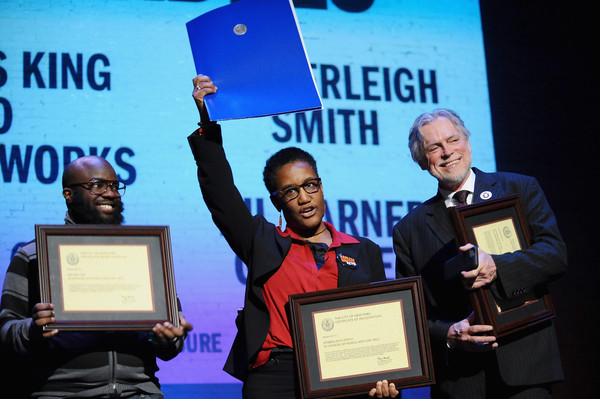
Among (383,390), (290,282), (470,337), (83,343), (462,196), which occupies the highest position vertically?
(462,196)

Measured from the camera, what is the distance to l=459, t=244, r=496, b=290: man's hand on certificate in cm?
237

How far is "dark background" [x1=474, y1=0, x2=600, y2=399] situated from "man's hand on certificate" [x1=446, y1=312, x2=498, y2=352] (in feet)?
6.93

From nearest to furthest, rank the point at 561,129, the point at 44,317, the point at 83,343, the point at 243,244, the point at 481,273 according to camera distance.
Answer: the point at 44,317 → the point at 481,273 → the point at 83,343 → the point at 243,244 → the point at 561,129

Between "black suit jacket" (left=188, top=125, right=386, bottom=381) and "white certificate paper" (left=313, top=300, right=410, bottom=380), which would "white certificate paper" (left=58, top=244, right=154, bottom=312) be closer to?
"black suit jacket" (left=188, top=125, right=386, bottom=381)

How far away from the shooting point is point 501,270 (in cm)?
239

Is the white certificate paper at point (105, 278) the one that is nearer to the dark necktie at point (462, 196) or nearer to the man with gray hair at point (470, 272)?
the man with gray hair at point (470, 272)

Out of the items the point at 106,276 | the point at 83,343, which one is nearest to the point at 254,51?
the point at 106,276

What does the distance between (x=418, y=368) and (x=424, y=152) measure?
850 mm

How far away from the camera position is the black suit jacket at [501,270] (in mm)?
2438

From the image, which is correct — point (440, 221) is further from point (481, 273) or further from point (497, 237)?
point (481, 273)

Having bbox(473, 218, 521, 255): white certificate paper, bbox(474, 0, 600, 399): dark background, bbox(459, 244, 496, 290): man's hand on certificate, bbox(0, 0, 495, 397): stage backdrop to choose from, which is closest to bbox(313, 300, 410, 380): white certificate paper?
bbox(459, 244, 496, 290): man's hand on certificate

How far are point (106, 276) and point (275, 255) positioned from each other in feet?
1.81

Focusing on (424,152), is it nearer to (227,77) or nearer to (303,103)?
(303,103)

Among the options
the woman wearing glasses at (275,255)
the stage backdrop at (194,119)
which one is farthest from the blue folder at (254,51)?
the stage backdrop at (194,119)
